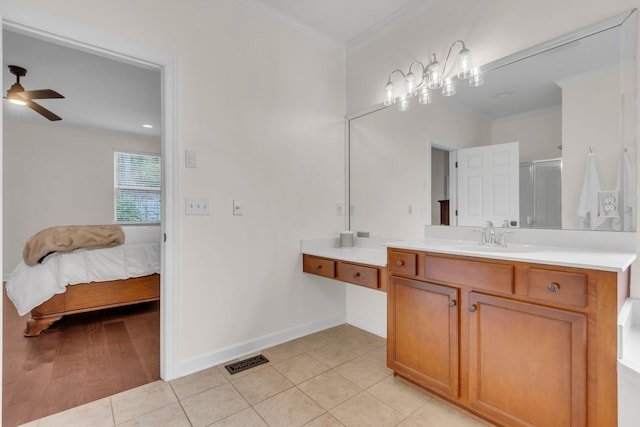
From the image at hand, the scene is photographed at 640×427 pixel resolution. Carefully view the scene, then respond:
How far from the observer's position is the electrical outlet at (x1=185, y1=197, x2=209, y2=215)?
199 cm

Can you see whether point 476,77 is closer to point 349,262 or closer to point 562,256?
point 562,256

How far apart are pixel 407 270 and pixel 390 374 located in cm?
76

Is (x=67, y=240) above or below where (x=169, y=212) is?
below

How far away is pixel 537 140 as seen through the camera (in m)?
1.75

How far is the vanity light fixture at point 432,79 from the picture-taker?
1957mm

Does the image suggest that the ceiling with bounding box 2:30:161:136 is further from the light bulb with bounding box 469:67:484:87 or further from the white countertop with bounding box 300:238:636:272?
the light bulb with bounding box 469:67:484:87

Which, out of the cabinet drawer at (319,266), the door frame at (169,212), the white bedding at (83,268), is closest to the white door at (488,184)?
the cabinet drawer at (319,266)

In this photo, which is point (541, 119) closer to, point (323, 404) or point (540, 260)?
point (540, 260)

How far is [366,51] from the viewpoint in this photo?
2.72 meters

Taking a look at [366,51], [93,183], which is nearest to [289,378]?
[366,51]

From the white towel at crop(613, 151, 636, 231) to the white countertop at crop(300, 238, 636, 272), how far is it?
0.14 m

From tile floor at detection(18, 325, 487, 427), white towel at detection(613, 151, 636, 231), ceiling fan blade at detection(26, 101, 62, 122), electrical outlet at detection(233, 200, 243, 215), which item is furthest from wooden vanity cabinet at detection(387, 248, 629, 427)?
ceiling fan blade at detection(26, 101, 62, 122)

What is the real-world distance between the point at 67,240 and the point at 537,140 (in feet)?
12.4

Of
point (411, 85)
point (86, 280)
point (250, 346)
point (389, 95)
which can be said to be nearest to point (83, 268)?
point (86, 280)
